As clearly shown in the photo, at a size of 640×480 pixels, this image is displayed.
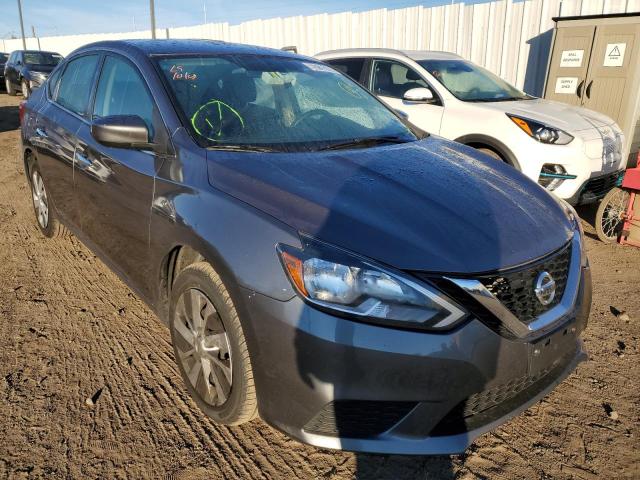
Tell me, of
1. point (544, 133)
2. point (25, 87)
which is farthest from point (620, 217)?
point (25, 87)

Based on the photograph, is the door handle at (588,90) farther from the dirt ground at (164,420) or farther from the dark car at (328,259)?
the dark car at (328,259)

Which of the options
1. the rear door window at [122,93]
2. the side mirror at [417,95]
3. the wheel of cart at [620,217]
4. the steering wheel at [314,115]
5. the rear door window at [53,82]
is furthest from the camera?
the side mirror at [417,95]

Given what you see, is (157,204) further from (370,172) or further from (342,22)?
(342,22)

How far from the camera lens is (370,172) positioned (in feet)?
7.63

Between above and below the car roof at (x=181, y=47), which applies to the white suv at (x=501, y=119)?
below

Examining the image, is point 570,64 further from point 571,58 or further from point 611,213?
point 611,213

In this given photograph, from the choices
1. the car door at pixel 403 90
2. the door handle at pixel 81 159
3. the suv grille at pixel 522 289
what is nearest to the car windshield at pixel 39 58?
the car door at pixel 403 90

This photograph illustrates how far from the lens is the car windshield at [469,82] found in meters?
5.86

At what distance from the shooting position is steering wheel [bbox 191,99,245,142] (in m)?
2.49

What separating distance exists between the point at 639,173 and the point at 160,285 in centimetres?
404

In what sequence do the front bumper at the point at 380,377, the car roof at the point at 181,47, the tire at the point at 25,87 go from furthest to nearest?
the tire at the point at 25,87 → the car roof at the point at 181,47 → the front bumper at the point at 380,377

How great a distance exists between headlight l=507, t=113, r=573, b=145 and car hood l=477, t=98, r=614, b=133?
0.21 feet

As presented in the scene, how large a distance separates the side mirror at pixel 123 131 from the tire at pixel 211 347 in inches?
28.0

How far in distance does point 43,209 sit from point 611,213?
522cm
